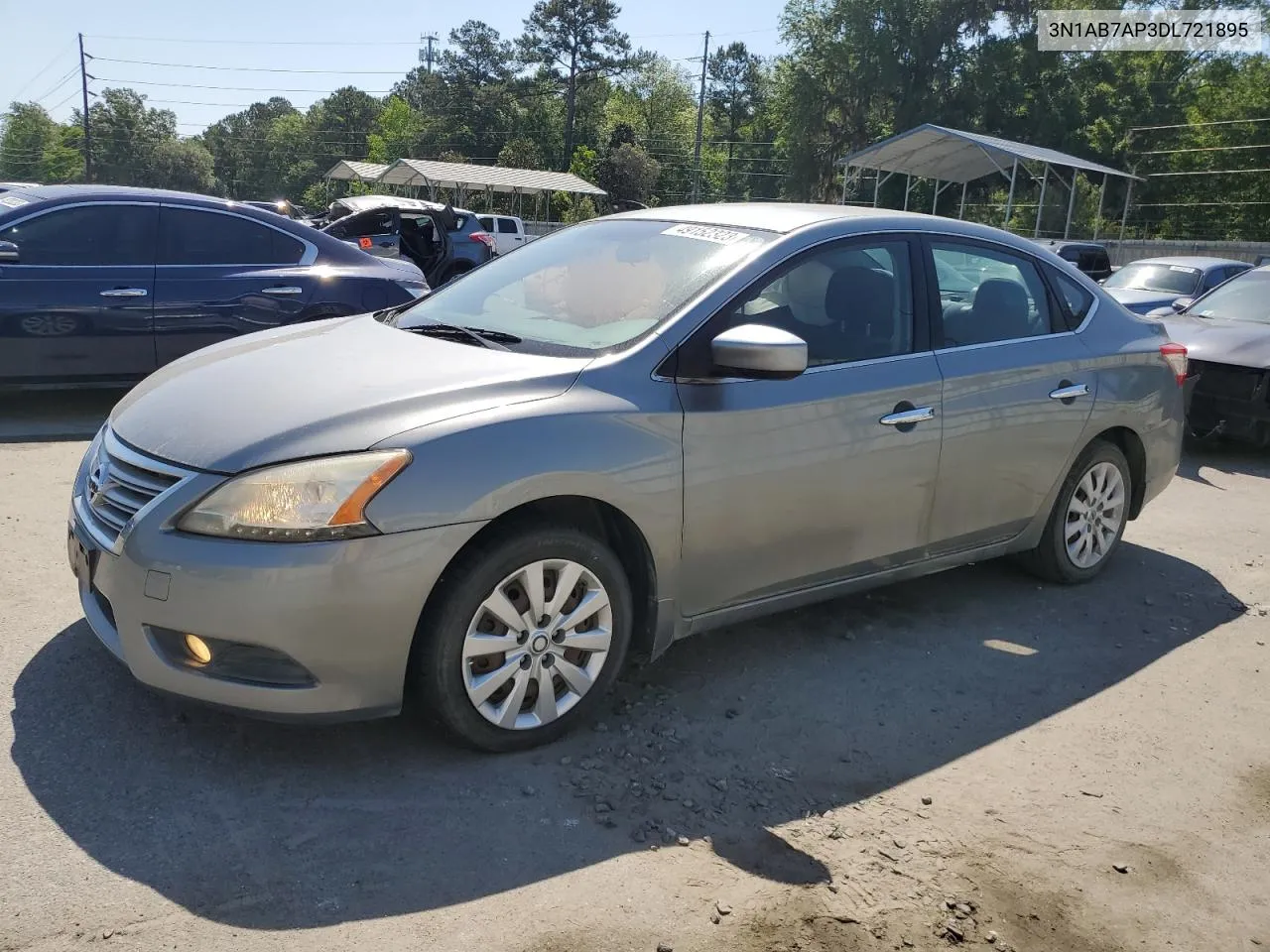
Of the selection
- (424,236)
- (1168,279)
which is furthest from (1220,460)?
(424,236)

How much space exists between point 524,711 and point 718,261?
5.61ft

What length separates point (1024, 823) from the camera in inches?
123

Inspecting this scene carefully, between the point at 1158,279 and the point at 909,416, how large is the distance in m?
11.5

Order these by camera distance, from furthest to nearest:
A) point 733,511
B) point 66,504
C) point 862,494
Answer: point 66,504 → point 862,494 → point 733,511

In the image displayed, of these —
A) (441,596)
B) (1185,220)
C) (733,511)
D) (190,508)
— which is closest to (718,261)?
(733,511)

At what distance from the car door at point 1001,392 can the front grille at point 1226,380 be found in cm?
437

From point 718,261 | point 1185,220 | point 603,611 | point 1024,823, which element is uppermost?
point 1185,220

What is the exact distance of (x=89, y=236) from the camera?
22.6 ft

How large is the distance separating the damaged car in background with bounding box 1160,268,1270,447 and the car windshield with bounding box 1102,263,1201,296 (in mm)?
4158

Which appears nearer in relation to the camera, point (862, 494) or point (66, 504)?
point (862, 494)

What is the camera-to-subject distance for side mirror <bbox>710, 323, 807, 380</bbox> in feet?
10.9

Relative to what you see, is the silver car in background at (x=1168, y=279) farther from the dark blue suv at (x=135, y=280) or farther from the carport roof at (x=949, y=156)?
the carport roof at (x=949, y=156)

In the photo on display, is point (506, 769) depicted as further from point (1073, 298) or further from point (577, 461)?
point (1073, 298)

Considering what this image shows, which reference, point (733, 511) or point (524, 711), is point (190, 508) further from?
point (733, 511)
